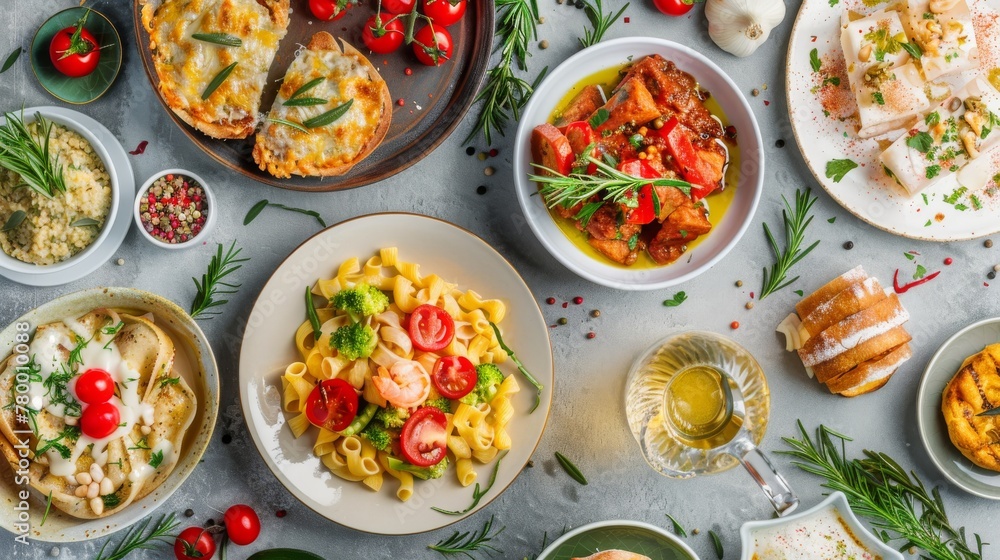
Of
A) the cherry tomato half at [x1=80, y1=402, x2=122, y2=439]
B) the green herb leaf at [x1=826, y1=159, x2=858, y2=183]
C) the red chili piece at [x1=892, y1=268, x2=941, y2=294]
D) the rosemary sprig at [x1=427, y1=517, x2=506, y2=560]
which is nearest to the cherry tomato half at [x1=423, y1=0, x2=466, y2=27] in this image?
the green herb leaf at [x1=826, y1=159, x2=858, y2=183]

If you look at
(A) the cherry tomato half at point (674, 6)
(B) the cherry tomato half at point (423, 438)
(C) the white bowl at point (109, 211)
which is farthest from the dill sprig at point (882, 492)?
(C) the white bowl at point (109, 211)

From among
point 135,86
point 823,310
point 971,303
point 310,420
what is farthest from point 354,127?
point 971,303

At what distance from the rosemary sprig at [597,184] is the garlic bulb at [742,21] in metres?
0.88

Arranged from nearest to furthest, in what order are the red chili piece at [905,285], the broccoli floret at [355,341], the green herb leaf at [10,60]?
the broccoli floret at [355,341]
the green herb leaf at [10,60]
the red chili piece at [905,285]

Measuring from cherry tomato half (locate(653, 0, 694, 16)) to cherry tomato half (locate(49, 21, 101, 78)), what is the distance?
272 cm

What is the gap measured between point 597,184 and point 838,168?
4.53ft

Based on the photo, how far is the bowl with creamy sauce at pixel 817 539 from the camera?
3637 mm

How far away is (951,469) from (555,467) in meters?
2.08

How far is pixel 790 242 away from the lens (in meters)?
3.85

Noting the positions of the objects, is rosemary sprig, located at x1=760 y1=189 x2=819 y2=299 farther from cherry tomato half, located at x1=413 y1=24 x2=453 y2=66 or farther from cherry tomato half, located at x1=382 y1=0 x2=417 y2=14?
cherry tomato half, located at x1=382 y1=0 x2=417 y2=14

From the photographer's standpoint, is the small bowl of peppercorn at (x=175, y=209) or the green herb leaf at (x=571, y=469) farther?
the green herb leaf at (x=571, y=469)

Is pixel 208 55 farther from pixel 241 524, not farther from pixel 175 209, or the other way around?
pixel 241 524

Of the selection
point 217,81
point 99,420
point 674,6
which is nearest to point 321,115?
point 217,81

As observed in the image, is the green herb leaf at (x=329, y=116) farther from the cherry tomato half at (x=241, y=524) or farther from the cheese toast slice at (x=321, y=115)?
the cherry tomato half at (x=241, y=524)
